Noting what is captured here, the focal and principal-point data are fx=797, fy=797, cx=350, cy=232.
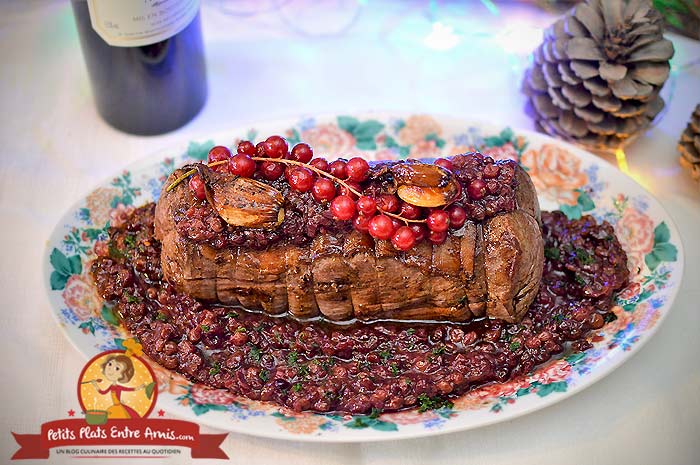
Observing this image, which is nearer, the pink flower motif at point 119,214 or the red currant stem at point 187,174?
the red currant stem at point 187,174

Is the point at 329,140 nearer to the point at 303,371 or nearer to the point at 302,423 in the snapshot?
the point at 303,371

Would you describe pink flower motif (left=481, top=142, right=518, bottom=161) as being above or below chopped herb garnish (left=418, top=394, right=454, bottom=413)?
above

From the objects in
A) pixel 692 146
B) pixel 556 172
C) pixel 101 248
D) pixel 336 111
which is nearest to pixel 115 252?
pixel 101 248

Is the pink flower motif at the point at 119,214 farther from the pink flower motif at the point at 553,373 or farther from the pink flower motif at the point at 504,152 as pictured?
the pink flower motif at the point at 553,373

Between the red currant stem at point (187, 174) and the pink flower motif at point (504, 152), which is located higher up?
the red currant stem at point (187, 174)

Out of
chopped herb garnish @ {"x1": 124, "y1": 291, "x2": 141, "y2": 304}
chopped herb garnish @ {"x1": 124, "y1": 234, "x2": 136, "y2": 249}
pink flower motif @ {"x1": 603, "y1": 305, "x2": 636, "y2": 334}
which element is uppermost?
chopped herb garnish @ {"x1": 124, "y1": 234, "x2": 136, "y2": 249}

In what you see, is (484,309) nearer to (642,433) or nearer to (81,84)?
(642,433)

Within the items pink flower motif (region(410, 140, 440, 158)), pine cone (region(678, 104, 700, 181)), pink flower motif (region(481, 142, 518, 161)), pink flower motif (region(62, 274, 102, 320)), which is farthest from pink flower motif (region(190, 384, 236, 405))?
pine cone (region(678, 104, 700, 181))

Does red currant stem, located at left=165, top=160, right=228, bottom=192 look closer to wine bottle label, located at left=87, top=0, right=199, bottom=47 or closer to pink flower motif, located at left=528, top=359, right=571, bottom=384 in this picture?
wine bottle label, located at left=87, top=0, right=199, bottom=47

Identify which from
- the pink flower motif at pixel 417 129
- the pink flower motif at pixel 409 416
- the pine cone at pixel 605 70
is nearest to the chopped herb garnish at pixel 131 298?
the pink flower motif at pixel 409 416
